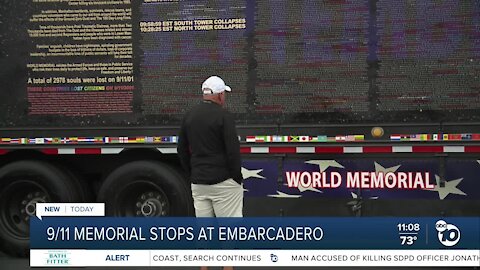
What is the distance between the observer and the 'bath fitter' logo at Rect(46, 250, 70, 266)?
6.48 metres

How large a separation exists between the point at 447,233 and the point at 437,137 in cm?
96

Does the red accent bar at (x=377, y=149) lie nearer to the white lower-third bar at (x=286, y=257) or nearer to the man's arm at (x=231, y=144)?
the white lower-third bar at (x=286, y=257)

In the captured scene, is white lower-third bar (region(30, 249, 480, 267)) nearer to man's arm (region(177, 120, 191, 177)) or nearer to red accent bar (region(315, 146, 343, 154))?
man's arm (region(177, 120, 191, 177))

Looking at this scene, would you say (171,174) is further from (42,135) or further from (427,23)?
(427,23)

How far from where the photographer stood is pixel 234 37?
7148 millimetres

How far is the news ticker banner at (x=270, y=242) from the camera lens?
20.3 ft

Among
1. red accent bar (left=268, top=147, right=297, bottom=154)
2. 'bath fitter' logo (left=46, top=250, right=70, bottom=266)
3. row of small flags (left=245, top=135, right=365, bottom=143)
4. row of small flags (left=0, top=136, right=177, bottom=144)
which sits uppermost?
row of small flags (left=245, top=135, right=365, bottom=143)

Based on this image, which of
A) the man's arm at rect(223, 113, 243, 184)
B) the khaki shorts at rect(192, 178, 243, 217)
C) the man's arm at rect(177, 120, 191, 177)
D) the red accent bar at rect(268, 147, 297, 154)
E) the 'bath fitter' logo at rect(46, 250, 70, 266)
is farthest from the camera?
the red accent bar at rect(268, 147, 297, 154)

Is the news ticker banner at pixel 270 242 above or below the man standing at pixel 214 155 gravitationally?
below

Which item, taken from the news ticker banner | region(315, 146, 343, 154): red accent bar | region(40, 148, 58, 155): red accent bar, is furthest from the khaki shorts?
region(40, 148, 58, 155): red accent bar

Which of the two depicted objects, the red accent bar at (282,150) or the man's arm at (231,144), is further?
the red accent bar at (282,150)

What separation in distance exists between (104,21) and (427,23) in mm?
3274

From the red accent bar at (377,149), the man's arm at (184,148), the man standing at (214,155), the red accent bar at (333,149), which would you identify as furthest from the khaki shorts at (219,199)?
the red accent bar at (377,149)

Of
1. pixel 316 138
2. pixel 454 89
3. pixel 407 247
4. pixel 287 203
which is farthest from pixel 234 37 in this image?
pixel 407 247
